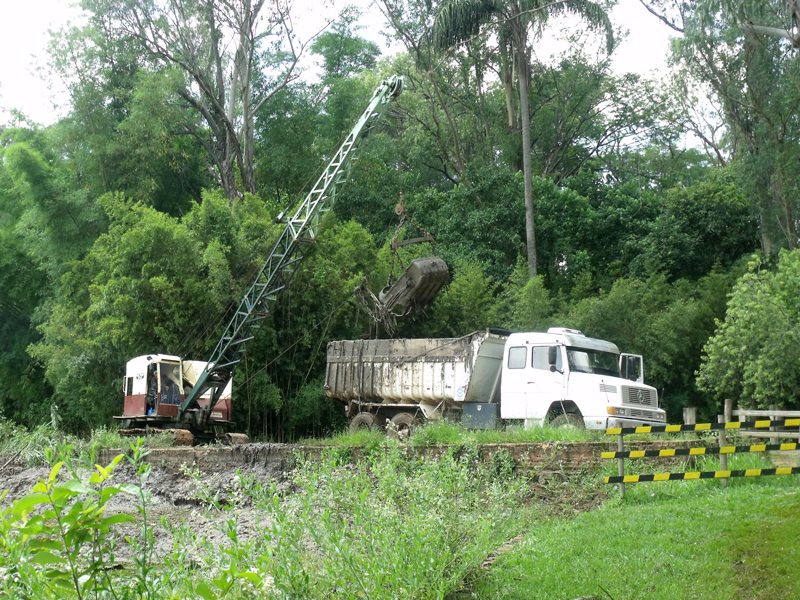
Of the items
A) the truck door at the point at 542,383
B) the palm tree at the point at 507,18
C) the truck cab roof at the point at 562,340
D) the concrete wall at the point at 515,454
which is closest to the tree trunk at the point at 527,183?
the palm tree at the point at 507,18

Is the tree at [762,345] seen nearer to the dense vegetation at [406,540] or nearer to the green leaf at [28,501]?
the dense vegetation at [406,540]

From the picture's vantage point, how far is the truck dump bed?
17.7 m

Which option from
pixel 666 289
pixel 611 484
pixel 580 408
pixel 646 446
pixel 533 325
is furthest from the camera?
pixel 666 289

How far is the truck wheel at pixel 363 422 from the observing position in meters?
19.5

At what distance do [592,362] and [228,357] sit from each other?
1151 cm

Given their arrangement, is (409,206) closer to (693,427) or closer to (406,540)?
(693,427)

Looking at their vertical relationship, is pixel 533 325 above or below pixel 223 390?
above

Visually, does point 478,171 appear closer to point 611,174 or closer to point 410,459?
point 611,174

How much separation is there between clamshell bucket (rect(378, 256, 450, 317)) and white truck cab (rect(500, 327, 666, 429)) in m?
5.03

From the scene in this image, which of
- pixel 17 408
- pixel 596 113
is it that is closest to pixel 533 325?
pixel 596 113

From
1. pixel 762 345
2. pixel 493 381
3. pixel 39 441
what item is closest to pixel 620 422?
pixel 493 381

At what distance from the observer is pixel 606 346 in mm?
16516

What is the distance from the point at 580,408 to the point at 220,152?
22.3 metres

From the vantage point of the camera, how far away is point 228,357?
904 inches
